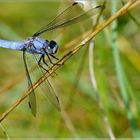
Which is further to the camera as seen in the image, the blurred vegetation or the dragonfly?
the blurred vegetation

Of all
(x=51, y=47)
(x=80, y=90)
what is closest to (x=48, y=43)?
(x=51, y=47)

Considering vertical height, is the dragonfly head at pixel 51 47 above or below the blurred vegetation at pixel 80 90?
above

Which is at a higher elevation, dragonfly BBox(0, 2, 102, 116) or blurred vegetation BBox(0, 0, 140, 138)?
dragonfly BBox(0, 2, 102, 116)

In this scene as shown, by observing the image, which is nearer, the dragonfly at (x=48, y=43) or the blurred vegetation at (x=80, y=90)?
the dragonfly at (x=48, y=43)

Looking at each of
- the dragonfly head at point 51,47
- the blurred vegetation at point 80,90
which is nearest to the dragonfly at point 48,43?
the dragonfly head at point 51,47

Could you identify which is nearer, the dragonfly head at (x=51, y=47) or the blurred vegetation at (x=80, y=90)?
the dragonfly head at (x=51, y=47)

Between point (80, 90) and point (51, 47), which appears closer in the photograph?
point (51, 47)

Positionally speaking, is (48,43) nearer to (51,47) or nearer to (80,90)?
(51,47)

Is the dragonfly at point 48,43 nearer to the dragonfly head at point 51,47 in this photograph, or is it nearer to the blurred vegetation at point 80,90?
the dragonfly head at point 51,47

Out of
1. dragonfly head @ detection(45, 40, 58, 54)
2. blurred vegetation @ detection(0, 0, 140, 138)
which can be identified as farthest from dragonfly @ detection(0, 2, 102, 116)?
blurred vegetation @ detection(0, 0, 140, 138)

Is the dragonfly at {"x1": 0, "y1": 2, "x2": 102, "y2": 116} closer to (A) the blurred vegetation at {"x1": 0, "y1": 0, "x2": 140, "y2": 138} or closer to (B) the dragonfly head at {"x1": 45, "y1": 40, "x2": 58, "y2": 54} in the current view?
(B) the dragonfly head at {"x1": 45, "y1": 40, "x2": 58, "y2": 54}

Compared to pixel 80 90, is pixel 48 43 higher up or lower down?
higher up

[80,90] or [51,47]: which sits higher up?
[51,47]
